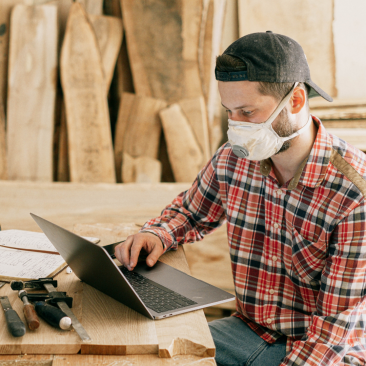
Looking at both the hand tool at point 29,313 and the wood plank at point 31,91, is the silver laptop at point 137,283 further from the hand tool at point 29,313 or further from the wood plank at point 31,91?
the wood plank at point 31,91

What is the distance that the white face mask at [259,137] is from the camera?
1.19 meters

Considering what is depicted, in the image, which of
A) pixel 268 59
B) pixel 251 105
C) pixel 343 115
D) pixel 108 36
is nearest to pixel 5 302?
pixel 251 105

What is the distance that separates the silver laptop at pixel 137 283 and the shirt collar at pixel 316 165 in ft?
1.27

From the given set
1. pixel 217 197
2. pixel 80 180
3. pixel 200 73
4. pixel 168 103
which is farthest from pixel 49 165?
pixel 217 197

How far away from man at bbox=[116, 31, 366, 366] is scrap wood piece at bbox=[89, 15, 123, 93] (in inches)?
55.7

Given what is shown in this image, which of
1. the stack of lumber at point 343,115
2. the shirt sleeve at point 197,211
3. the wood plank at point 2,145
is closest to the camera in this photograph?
the shirt sleeve at point 197,211

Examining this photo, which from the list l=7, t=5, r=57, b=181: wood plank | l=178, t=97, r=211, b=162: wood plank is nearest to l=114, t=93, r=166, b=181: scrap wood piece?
l=178, t=97, r=211, b=162: wood plank

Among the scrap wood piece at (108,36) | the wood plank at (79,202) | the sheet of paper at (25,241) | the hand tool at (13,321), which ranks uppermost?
the scrap wood piece at (108,36)

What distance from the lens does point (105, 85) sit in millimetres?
2518

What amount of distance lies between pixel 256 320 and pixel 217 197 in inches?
17.3

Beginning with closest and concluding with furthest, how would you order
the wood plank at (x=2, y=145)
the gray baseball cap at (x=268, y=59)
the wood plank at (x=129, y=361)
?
the wood plank at (x=129, y=361), the gray baseball cap at (x=268, y=59), the wood plank at (x=2, y=145)

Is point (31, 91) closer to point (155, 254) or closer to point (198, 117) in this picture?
point (198, 117)

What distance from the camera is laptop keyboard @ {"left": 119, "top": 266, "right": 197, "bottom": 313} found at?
3.25 feet

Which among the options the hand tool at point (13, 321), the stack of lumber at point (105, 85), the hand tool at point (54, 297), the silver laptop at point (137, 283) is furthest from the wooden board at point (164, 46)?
the hand tool at point (13, 321)
